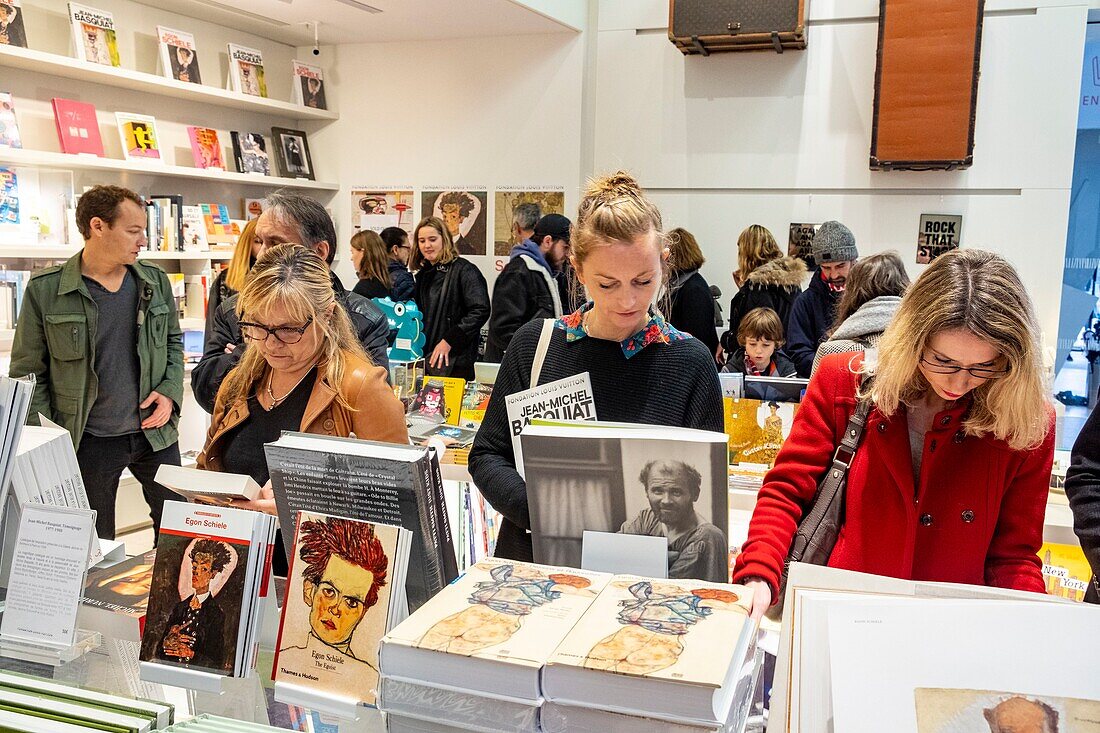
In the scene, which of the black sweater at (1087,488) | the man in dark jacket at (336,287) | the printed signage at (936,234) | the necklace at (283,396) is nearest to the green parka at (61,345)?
the man in dark jacket at (336,287)

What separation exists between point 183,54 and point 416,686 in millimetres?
5912

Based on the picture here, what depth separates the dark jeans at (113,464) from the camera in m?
3.58

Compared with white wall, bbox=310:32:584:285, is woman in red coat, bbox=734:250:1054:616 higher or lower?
lower

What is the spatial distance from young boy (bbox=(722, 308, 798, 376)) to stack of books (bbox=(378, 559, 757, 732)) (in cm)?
304

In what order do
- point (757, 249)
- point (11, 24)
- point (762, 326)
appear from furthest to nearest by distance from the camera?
point (757, 249) < point (11, 24) < point (762, 326)

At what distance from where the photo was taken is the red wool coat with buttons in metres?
1.54

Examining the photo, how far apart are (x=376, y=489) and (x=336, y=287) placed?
1585 mm

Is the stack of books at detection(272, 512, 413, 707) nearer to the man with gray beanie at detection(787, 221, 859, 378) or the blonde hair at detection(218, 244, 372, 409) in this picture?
the blonde hair at detection(218, 244, 372, 409)

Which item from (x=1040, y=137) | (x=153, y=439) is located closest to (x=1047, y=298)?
(x=1040, y=137)

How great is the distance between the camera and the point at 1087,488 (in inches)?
63.3

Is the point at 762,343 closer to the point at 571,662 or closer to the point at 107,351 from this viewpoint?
the point at 107,351

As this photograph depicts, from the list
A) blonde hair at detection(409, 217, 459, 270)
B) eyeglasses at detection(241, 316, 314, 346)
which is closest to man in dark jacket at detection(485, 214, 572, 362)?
blonde hair at detection(409, 217, 459, 270)

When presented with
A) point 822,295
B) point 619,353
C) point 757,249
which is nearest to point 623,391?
point 619,353

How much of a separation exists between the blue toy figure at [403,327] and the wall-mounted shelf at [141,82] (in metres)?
2.15
